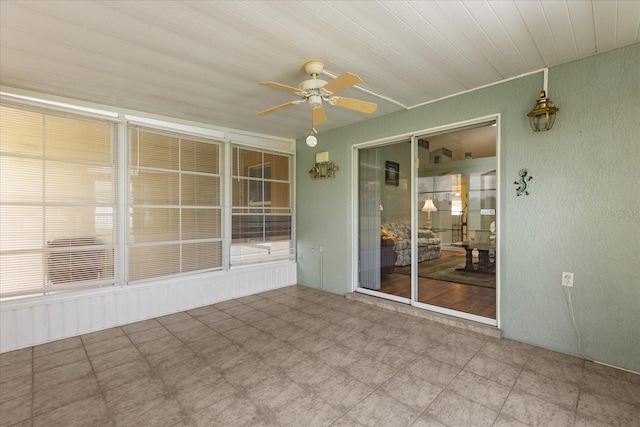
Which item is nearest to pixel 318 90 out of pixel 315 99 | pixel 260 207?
pixel 315 99

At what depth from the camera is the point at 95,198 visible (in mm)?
3455

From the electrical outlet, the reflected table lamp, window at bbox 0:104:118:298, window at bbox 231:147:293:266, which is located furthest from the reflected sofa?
window at bbox 0:104:118:298

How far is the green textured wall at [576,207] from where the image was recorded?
2410 millimetres

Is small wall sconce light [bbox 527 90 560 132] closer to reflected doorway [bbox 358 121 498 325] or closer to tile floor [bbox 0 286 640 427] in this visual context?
reflected doorway [bbox 358 121 498 325]

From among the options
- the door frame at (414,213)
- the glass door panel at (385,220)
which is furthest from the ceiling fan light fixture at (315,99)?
the glass door panel at (385,220)

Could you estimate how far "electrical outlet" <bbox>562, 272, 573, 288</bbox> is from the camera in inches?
105

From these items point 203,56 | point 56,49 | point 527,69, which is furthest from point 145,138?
point 527,69

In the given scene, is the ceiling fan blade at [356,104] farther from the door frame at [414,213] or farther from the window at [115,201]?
the window at [115,201]

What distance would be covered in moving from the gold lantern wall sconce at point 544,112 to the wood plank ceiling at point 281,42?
5.0 inches

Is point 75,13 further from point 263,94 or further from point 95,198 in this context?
point 95,198

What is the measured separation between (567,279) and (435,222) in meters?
1.42

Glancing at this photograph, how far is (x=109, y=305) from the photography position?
3.48 meters

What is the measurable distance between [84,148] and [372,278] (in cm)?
398

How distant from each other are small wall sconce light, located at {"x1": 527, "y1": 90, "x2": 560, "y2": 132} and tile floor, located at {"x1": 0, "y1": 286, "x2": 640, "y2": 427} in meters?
2.06
